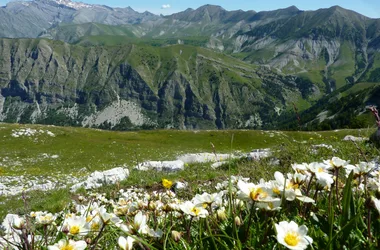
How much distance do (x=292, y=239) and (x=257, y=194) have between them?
0.34 m

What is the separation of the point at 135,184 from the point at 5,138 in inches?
1658

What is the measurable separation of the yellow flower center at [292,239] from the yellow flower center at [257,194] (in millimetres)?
281

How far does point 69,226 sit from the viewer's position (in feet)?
6.40

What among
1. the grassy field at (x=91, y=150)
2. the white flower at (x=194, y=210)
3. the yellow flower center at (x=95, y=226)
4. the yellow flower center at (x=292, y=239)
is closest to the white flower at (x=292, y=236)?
the yellow flower center at (x=292, y=239)

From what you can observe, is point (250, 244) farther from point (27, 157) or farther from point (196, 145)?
point (196, 145)

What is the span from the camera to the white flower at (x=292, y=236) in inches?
51.8

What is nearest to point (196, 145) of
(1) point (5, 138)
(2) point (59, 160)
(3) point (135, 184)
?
(2) point (59, 160)

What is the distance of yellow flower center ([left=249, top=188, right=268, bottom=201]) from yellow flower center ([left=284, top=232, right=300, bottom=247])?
0.28 metres

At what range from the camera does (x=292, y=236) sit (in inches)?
55.3

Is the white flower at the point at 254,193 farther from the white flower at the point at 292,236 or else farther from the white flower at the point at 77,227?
the white flower at the point at 77,227

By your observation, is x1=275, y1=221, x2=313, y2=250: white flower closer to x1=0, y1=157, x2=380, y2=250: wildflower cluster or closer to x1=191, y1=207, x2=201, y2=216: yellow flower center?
x1=0, y1=157, x2=380, y2=250: wildflower cluster

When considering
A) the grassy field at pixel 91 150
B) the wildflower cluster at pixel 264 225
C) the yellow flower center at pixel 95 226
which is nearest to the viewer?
the wildflower cluster at pixel 264 225

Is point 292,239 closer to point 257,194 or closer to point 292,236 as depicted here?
point 292,236

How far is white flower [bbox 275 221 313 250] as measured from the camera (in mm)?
1317
